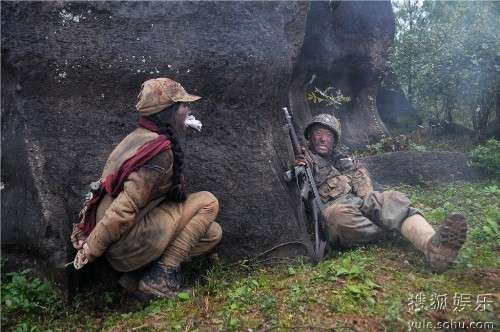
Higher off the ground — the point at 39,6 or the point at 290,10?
the point at 290,10

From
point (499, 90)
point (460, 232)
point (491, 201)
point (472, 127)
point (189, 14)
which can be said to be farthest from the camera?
point (472, 127)

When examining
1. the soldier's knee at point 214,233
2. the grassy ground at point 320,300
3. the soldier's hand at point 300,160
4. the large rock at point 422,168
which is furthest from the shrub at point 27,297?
the large rock at point 422,168

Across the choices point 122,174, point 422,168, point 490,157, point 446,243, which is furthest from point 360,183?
point 490,157

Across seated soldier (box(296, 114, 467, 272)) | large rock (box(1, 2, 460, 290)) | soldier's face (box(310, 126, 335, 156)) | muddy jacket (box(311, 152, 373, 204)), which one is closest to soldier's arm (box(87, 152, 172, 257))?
large rock (box(1, 2, 460, 290))

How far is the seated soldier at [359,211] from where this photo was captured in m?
5.21

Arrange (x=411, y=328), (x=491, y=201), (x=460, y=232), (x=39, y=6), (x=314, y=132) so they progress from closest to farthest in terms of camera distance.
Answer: (x=411, y=328), (x=460, y=232), (x=39, y=6), (x=314, y=132), (x=491, y=201)

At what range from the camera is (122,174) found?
15.4 ft

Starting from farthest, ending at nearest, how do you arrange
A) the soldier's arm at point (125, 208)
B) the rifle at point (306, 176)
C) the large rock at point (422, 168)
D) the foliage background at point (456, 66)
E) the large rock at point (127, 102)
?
1. the foliage background at point (456, 66)
2. the large rock at point (422, 168)
3. the rifle at point (306, 176)
4. the large rock at point (127, 102)
5. the soldier's arm at point (125, 208)

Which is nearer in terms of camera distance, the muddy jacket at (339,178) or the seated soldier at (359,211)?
the seated soldier at (359,211)

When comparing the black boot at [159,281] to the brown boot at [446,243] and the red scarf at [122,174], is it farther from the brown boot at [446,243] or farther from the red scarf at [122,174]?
the brown boot at [446,243]

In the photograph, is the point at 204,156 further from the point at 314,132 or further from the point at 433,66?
the point at 433,66

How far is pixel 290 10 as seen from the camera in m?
7.05

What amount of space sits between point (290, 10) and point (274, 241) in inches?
132

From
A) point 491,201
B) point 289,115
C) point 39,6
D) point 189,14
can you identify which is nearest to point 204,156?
point 289,115
